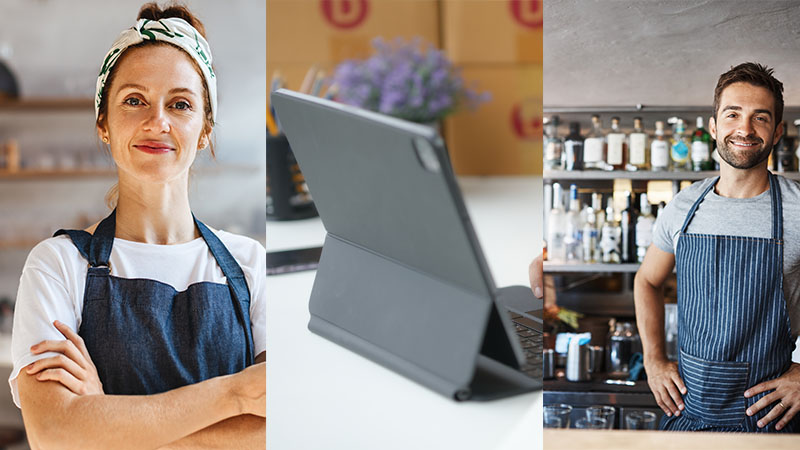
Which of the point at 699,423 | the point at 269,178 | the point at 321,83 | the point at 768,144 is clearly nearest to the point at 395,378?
the point at 269,178

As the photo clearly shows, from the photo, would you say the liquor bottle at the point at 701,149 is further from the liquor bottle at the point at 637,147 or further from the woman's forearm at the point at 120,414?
the woman's forearm at the point at 120,414

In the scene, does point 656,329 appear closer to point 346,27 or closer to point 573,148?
point 573,148

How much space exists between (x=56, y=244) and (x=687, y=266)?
114 cm

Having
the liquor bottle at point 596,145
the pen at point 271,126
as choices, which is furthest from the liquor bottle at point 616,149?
the pen at point 271,126

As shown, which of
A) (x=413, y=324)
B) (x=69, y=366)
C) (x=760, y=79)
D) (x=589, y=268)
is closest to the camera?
(x=69, y=366)

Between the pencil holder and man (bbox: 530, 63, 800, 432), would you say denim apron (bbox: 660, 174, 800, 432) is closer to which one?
man (bbox: 530, 63, 800, 432)

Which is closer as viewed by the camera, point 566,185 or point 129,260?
point 129,260

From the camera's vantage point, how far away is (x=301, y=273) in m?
1.36

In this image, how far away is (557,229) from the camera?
59.9 inches

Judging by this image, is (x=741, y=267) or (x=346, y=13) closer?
(x=346, y=13)

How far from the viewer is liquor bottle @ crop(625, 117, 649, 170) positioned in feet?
4.81

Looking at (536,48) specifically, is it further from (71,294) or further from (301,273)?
(71,294)

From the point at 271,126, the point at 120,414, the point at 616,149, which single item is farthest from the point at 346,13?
the point at 120,414

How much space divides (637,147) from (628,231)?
17 cm
